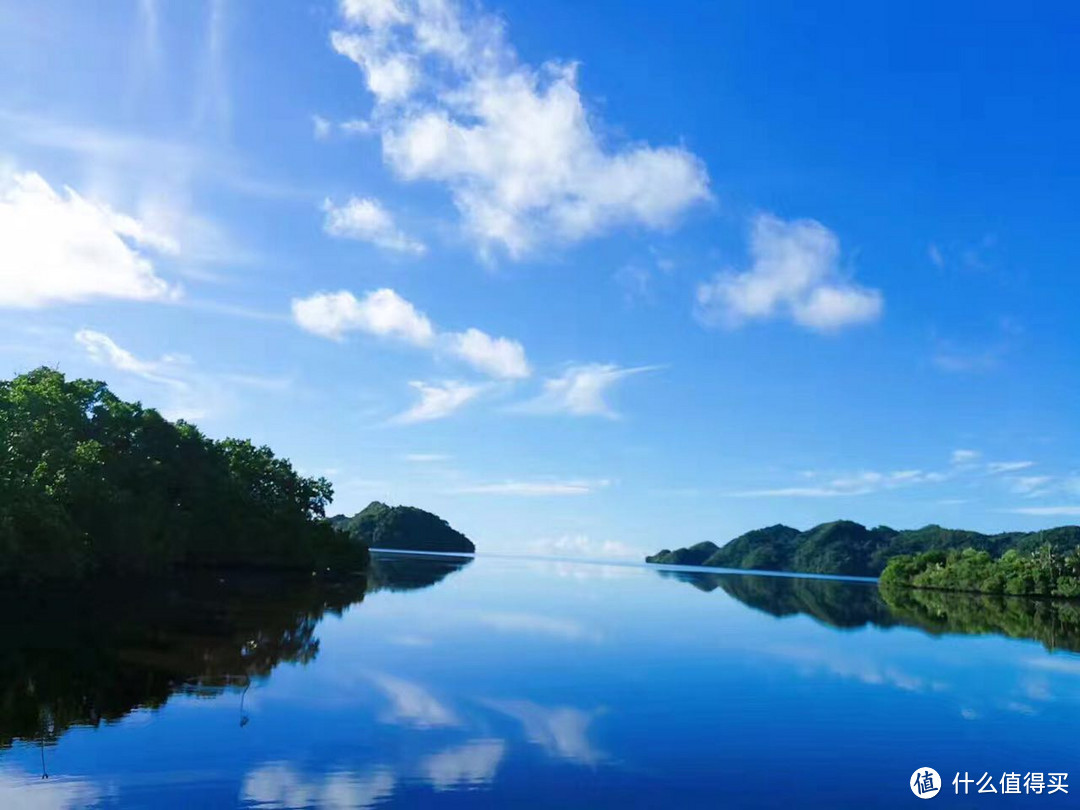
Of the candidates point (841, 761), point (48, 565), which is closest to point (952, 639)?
point (841, 761)

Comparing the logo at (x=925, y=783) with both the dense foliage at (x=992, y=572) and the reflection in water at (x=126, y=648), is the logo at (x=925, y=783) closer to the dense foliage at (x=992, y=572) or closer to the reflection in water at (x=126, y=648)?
the reflection in water at (x=126, y=648)

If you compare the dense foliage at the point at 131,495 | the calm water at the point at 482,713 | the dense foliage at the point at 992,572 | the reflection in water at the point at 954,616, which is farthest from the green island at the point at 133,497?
the dense foliage at the point at 992,572

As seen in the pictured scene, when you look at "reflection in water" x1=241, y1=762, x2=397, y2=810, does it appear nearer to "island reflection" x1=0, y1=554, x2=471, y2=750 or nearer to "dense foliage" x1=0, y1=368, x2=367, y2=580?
"island reflection" x1=0, y1=554, x2=471, y2=750

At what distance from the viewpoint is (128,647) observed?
3450 cm

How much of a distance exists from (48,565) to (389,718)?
118 feet

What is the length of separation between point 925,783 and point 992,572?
14673cm

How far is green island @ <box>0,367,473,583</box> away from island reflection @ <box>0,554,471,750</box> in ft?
13.0

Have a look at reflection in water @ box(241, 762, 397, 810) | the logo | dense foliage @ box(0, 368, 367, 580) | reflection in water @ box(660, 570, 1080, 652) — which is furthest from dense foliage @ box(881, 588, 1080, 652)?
dense foliage @ box(0, 368, 367, 580)

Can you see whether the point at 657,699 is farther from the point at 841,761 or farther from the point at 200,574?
the point at 200,574

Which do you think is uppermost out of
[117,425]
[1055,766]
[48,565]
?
[117,425]

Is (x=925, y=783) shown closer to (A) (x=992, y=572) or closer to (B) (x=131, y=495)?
(B) (x=131, y=495)

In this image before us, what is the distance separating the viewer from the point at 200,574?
292ft

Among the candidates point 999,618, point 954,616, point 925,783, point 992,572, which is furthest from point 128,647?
point 992,572

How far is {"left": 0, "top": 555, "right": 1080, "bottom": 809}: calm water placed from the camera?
730 inches
